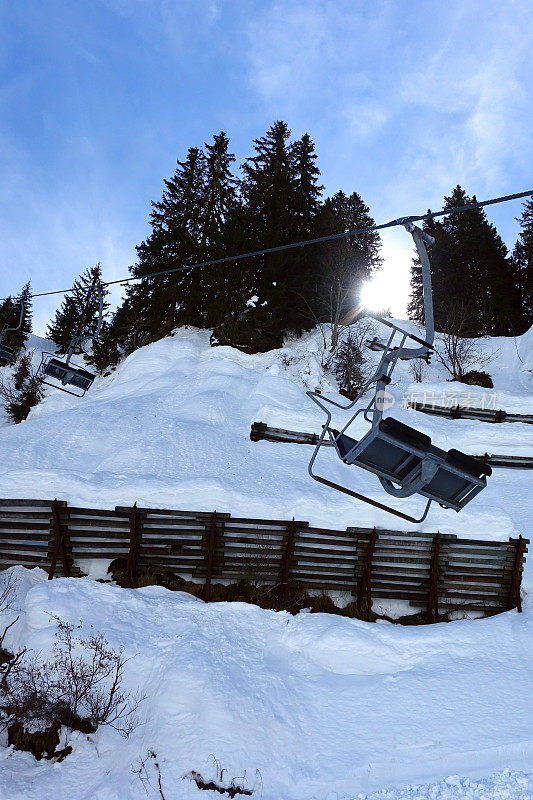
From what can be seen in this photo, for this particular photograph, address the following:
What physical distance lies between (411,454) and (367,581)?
6.18 metres

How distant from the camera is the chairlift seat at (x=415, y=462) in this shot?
3.56 meters

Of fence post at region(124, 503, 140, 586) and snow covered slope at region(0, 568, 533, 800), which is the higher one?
fence post at region(124, 503, 140, 586)

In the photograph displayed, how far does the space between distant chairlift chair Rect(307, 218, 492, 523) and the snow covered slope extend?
3355 millimetres

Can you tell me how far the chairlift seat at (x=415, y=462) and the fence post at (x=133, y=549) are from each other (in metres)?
6.18

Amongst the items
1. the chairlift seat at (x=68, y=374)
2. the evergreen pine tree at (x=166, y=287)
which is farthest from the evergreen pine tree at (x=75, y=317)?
the chairlift seat at (x=68, y=374)

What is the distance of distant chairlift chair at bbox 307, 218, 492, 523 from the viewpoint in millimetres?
3557

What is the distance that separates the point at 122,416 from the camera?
1633 cm

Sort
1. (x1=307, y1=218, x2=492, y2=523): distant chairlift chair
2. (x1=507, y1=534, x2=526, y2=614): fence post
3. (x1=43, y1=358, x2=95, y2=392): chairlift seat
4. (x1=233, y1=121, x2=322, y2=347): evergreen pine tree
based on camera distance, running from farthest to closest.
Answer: (x1=233, y1=121, x2=322, y2=347): evergreen pine tree < (x1=43, y1=358, x2=95, y2=392): chairlift seat < (x1=507, y1=534, x2=526, y2=614): fence post < (x1=307, y1=218, x2=492, y2=523): distant chairlift chair

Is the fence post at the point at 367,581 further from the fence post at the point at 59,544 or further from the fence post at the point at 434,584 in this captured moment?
the fence post at the point at 59,544

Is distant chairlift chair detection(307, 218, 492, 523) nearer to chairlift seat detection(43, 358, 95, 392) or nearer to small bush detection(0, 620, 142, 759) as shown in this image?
small bush detection(0, 620, 142, 759)

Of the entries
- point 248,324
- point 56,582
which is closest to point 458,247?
point 248,324

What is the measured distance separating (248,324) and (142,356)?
272 inches

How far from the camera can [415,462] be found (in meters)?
3.81

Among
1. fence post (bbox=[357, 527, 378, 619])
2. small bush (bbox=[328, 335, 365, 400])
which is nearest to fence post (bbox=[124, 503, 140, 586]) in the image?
fence post (bbox=[357, 527, 378, 619])
